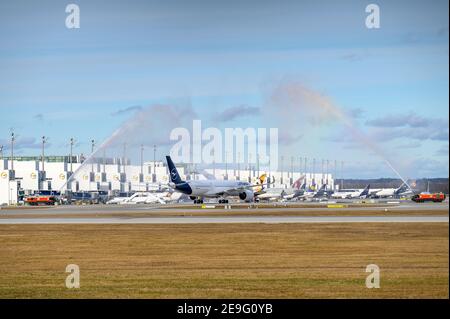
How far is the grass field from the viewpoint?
3275 centimetres

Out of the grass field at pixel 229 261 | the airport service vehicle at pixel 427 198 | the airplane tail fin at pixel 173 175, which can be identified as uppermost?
the airplane tail fin at pixel 173 175

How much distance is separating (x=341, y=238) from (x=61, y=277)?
2588 cm

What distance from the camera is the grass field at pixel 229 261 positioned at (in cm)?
3275

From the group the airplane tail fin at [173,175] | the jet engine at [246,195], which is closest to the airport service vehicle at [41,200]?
the airplane tail fin at [173,175]

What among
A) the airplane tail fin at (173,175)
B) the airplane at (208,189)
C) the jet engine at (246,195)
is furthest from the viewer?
the airplane tail fin at (173,175)

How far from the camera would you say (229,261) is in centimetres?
4334

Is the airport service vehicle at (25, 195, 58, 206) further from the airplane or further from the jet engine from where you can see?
the jet engine

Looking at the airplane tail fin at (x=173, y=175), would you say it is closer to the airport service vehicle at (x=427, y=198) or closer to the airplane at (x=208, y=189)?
the airplane at (x=208, y=189)

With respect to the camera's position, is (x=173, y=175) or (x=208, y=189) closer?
(x=208, y=189)

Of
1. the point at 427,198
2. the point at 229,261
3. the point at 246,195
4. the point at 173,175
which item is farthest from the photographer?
the point at 173,175

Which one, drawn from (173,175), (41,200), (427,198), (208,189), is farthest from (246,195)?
(41,200)

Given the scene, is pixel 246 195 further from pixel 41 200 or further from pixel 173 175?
pixel 41 200
